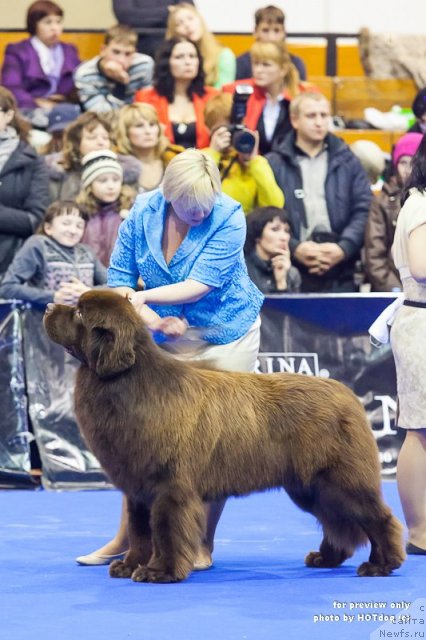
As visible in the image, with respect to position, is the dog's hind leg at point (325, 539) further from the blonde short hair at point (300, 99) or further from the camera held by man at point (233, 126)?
the blonde short hair at point (300, 99)

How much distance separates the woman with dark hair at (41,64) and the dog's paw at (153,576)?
655cm

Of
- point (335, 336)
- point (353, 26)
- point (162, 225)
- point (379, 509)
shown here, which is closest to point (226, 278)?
point (162, 225)

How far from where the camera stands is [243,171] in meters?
9.12

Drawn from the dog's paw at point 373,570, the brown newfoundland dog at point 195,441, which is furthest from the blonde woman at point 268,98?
the dog's paw at point 373,570

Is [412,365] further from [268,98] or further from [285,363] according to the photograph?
[268,98]

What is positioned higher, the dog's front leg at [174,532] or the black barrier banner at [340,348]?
the black barrier banner at [340,348]

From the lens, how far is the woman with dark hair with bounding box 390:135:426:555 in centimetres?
585

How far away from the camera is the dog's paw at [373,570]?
5406 mm

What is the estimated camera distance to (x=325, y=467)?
539cm

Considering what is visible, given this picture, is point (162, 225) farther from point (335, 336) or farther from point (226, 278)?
point (335, 336)

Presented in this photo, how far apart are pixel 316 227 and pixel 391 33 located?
4391 millimetres

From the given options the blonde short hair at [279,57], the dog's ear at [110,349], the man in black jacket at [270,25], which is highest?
the man in black jacket at [270,25]

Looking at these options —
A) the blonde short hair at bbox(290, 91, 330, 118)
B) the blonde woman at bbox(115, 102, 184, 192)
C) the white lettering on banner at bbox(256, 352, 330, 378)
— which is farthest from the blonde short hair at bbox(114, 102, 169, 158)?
the white lettering on banner at bbox(256, 352, 330, 378)

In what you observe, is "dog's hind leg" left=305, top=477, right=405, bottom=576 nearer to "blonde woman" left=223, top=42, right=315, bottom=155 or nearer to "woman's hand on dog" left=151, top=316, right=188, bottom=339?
"woman's hand on dog" left=151, top=316, right=188, bottom=339
